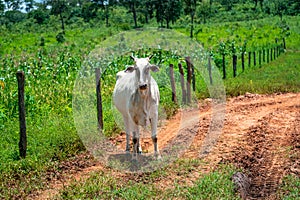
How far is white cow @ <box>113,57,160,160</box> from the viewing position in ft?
24.7

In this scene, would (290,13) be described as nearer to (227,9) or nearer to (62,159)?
(227,9)

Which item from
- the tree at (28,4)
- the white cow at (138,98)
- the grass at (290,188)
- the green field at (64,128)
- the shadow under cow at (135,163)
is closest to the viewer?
the grass at (290,188)

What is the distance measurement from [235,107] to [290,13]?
48850mm

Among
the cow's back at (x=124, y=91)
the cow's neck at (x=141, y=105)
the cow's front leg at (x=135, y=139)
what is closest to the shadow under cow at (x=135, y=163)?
the cow's front leg at (x=135, y=139)

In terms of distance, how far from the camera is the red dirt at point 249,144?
727cm

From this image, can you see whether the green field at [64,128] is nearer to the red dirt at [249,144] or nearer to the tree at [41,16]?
the red dirt at [249,144]

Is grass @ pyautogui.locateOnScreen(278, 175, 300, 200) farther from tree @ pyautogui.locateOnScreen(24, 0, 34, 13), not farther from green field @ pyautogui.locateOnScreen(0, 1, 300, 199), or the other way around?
tree @ pyautogui.locateOnScreen(24, 0, 34, 13)

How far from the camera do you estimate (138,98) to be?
791 cm

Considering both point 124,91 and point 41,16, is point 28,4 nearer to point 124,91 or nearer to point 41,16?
point 41,16

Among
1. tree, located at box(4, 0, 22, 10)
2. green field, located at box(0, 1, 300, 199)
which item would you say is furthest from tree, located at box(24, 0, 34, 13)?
green field, located at box(0, 1, 300, 199)

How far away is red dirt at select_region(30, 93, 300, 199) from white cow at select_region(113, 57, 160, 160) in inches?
35.8

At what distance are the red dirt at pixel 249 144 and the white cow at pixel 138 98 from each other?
91 cm

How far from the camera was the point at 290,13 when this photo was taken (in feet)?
191

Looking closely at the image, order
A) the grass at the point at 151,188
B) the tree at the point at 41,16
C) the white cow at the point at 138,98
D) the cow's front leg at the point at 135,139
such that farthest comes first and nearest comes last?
the tree at the point at 41,16
the cow's front leg at the point at 135,139
the white cow at the point at 138,98
the grass at the point at 151,188
